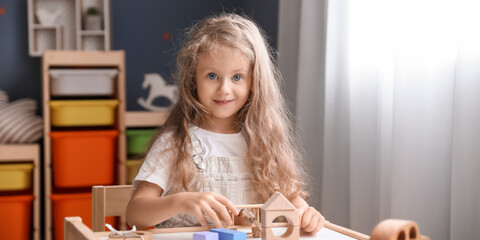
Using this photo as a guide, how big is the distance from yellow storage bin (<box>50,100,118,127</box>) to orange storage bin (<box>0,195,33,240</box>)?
1.20 ft

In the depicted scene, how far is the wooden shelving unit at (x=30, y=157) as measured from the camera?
8.52 ft

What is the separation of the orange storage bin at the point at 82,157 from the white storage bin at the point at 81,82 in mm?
182

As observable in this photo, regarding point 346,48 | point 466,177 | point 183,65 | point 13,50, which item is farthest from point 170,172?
point 13,50

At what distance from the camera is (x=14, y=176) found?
2617 mm

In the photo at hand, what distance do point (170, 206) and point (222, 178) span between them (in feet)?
0.76

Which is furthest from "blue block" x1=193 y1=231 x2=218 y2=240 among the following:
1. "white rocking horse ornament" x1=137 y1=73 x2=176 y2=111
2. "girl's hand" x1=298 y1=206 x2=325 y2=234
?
"white rocking horse ornament" x1=137 y1=73 x2=176 y2=111

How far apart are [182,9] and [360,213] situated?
183 centimetres

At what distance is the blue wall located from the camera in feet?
10.1

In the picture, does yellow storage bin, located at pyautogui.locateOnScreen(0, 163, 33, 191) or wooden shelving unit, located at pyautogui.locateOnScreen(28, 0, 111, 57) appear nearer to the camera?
yellow storage bin, located at pyautogui.locateOnScreen(0, 163, 33, 191)

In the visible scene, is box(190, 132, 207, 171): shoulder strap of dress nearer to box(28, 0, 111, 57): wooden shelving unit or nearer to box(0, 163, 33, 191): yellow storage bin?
box(0, 163, 33, 191): yellow storage bin

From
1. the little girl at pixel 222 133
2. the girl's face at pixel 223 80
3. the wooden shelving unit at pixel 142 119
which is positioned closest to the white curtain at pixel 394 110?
the little girl at pixel 222 133

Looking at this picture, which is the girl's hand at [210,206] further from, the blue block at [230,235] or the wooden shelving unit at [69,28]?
the wooden shelving unit at [69,28]

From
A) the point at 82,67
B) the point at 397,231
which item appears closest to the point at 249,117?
the point at 397,231

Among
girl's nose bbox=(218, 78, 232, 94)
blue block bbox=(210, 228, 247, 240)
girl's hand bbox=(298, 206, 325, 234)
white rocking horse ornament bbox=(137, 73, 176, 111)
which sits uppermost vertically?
girl's nose bbox=(218, 78, 232, 94)
